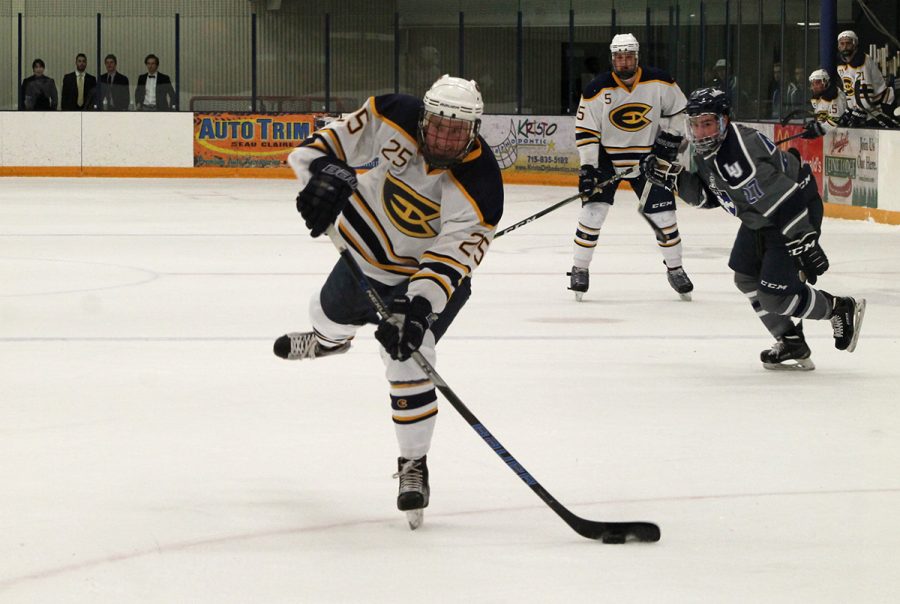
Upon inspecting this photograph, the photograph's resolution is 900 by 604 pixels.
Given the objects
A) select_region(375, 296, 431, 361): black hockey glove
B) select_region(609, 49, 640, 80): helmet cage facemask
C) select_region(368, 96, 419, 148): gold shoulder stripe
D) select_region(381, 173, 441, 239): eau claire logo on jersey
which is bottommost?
select_region(375, 296, 431, 361): black hockey glove

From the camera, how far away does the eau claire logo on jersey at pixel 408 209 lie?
308cm

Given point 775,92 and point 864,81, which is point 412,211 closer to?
point 864,81

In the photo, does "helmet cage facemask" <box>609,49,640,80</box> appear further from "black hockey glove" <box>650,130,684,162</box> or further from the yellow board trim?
the yellow board trim

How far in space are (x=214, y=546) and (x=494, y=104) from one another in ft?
42.5

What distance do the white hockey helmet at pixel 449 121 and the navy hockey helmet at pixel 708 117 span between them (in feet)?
5.74

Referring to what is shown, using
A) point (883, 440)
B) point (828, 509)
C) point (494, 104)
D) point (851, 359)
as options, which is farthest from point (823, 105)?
point (828, 509)

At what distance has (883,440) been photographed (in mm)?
3715

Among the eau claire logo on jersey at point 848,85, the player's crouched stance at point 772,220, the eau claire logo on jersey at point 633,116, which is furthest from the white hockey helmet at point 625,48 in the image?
the eau claire logo on jersey at point 848,85

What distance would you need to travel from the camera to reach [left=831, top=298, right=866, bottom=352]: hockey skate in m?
4.76

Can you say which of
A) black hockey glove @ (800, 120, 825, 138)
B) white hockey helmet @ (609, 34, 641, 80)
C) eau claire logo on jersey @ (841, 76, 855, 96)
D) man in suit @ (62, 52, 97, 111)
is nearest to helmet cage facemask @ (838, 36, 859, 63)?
eau claire logo on jersey @ (841, 76, 855, 96)

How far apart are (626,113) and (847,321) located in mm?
2244

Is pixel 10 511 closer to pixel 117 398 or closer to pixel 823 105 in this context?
pixel 117 398

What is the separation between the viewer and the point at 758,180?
4.57 m

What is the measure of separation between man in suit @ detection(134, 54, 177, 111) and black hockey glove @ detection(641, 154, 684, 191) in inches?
415
